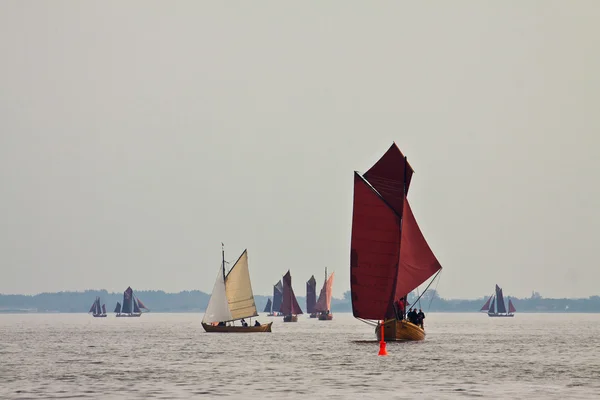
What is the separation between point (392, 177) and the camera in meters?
85.2

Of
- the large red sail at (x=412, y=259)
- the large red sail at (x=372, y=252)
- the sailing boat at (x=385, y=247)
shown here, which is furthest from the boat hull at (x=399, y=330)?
the large red sail at (x=412, y=259)

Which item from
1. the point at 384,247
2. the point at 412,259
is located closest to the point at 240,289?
the point at 412,259

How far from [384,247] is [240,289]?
51.5 metres

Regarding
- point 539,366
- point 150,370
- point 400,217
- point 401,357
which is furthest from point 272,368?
point 400,217

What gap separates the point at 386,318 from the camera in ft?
277

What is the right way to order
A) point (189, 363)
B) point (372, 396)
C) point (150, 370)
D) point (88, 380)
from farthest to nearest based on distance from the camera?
point (189, 363)
point (150, 370)
point (88, 380)
point (372, 396)

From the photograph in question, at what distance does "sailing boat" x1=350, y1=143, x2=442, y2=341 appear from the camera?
271ft

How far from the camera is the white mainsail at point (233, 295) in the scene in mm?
131000

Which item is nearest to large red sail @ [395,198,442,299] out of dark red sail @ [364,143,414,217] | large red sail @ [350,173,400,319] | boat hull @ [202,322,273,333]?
large red sail @ [350,173,400,319]

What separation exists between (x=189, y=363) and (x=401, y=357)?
13.6 meters

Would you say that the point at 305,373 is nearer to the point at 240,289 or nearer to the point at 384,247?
the point at 384,247

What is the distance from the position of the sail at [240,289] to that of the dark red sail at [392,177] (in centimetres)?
4883

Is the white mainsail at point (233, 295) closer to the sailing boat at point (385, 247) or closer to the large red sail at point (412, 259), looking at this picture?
the sailing boat at point (385, 247)

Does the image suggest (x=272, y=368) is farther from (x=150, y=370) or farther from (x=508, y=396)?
(x=508, y=396)
